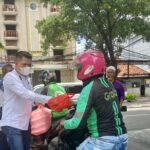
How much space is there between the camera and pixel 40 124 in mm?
4801

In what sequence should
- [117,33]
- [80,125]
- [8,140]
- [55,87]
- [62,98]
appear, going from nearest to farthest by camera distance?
[80,125]
[62,98]
[8,140]
[55,87]
[117,33]

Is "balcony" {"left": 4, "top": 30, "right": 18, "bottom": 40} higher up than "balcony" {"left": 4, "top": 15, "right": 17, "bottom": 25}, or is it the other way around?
"balcony" {"left": 4, "top": 15, "right": 17, "bottom": 25}

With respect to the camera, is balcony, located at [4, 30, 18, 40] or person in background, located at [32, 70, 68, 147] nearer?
person in background, located at [32, 70, 68, 147]

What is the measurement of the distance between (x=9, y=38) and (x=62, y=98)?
125 ft

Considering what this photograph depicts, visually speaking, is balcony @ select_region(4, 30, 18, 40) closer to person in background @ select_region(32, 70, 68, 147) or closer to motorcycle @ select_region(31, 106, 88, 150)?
person in background @ select_region(32, 70, 68, 147)

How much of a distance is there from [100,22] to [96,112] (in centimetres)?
2208

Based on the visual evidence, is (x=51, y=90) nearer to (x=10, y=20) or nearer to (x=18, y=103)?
(x=18, y=103)

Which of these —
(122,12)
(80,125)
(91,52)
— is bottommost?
(80,125)

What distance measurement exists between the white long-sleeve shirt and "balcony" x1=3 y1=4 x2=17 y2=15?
37974 mm

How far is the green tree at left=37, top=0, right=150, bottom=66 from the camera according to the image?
23125 millimetres

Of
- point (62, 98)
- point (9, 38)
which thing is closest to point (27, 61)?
point (62, 98)

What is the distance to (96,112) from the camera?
309 centimetres

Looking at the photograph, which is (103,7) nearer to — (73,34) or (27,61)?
(73,34)

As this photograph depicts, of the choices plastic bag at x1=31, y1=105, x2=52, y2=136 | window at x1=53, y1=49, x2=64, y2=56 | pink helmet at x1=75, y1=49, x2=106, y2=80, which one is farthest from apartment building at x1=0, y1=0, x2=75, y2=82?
pink helmet at x1=75, y1=49, x2=106, y2=80
